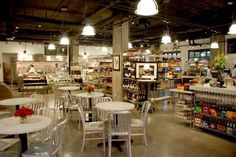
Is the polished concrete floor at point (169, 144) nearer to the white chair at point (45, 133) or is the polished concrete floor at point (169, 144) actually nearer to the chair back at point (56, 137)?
the white chair at point (45, 133)

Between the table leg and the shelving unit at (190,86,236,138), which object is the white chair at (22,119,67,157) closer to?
the table leg

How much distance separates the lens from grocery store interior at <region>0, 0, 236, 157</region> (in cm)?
375

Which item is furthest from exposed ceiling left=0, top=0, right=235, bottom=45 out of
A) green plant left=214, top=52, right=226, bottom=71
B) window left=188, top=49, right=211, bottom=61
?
window left=188, top=49, right=211, bottom=61

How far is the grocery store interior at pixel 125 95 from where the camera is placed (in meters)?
3.75

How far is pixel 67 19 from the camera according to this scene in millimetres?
9344

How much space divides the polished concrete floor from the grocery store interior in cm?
2

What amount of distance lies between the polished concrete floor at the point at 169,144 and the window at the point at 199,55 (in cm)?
1093

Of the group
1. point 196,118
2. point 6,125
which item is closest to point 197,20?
point 196,118

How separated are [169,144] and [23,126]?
3120 millimetres

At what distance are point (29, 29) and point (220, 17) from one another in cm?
1031

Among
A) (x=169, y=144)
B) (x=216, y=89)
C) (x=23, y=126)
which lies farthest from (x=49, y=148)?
(x=216, y=89)

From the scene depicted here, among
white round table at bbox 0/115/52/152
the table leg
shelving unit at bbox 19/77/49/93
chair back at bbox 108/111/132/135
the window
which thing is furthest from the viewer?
the window

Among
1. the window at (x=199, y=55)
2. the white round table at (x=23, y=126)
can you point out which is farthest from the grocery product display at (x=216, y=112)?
the window at (x=199, y=55)

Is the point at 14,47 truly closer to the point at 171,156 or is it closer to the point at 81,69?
the point at 81,69
